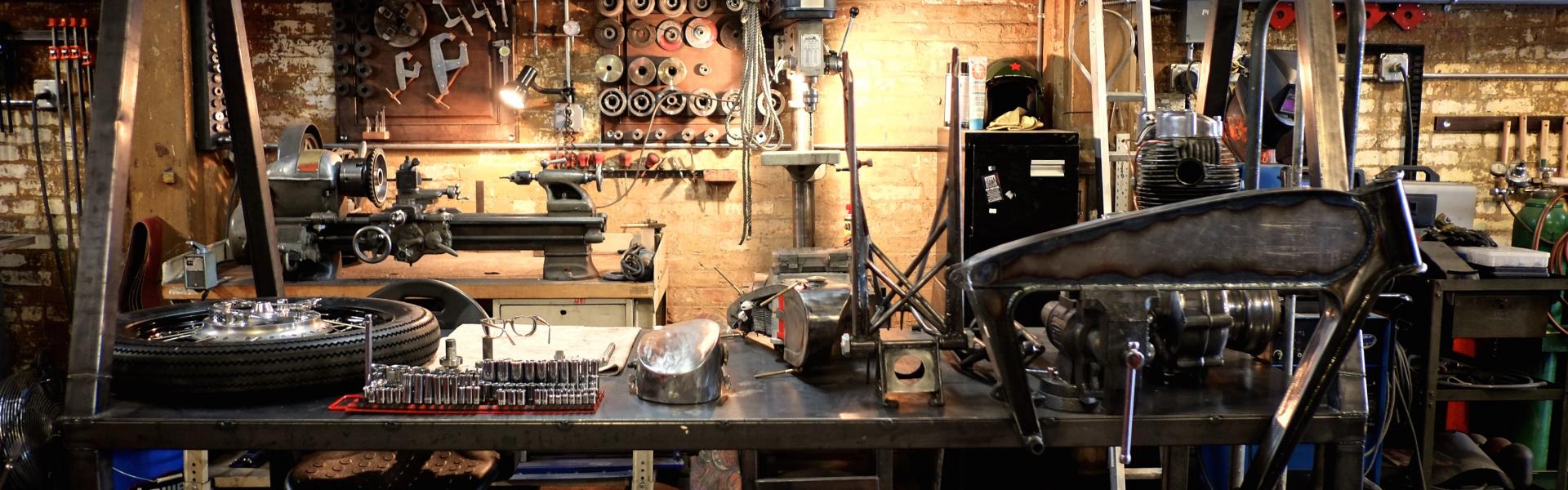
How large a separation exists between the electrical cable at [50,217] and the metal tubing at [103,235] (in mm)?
4133

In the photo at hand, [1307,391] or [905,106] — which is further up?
[905,106]

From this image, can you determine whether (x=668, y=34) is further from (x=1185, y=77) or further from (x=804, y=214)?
(x=1185, y=77)

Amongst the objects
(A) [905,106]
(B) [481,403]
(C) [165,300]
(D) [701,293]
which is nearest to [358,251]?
(C) [165,300]

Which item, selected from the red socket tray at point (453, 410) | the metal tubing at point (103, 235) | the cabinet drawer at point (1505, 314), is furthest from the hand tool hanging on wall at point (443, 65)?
the cabinet drawer at point (1505, 314)

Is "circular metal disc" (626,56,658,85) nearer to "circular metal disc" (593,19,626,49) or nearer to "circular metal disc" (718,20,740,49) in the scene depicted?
"circular metal disc" (593,19,626,49)

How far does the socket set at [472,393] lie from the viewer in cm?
170

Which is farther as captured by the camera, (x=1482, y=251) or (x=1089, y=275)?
(x=1482, y=251)

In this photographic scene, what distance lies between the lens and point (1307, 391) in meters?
1.61

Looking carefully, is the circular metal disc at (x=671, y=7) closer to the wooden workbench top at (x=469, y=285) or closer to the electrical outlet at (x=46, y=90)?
the wooden workbench top at (x=469, y=285)

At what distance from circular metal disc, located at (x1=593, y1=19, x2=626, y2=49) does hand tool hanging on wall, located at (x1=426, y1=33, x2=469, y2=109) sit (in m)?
0.72

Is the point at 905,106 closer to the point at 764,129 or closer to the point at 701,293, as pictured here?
the point at 764,129

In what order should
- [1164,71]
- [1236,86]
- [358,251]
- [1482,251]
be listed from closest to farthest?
1. [1482,251]
2. [358,251]
3. [1236,86]
4. [1164,71]

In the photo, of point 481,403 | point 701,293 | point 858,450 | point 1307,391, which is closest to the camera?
point 1307,391

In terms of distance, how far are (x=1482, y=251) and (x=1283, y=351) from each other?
8.29 feet
